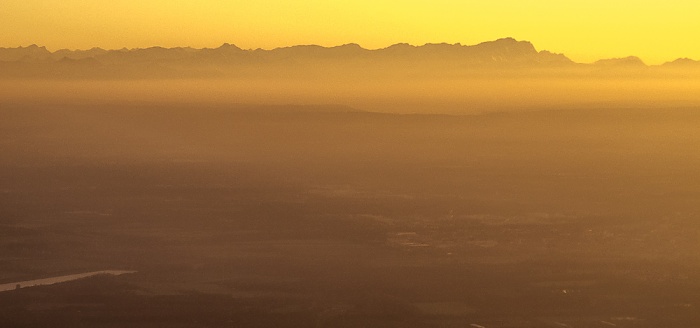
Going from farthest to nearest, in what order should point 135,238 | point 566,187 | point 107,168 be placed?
point 107,168
point 566,187
point 135,238

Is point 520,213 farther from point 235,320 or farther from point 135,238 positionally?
point 235,320

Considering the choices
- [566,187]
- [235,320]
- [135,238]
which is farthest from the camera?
[566,187]

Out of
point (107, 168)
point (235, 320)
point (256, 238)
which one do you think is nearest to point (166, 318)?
point (235, 320)

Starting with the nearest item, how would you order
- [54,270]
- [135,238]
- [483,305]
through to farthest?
[483,305] → [54,270] → [135,238]

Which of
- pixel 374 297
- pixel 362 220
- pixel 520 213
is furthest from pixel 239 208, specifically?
pixel 374 297

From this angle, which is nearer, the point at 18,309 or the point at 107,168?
the point at 18,309

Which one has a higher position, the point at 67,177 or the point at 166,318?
the point at 67,177

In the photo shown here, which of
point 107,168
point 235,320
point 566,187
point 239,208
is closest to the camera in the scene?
point 235,320

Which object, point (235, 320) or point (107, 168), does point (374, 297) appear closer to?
point (235, 320)

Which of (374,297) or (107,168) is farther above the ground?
(107,168)
